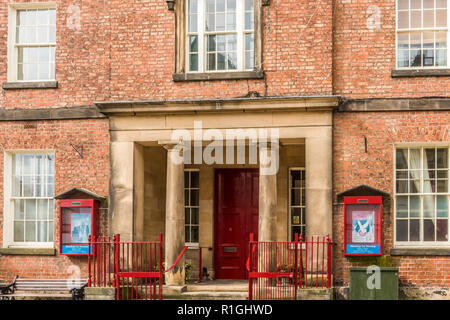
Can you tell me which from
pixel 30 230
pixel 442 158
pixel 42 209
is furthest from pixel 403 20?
pixel 30 230

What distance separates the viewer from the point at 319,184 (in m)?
12.7

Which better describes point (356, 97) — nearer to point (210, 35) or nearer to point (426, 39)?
point (426, 39)

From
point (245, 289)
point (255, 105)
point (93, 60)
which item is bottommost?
point (245, 289)

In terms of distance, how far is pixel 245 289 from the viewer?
1302cm

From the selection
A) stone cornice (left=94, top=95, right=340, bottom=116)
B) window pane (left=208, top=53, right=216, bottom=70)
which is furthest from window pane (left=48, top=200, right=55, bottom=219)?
window pane (left=208, top=53, right=216, bottom=70)

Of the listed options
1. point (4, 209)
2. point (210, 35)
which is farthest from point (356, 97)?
point (4, 209)

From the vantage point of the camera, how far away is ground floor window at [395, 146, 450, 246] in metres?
12.8

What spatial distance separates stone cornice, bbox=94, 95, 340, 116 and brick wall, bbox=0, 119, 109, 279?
2.40ft

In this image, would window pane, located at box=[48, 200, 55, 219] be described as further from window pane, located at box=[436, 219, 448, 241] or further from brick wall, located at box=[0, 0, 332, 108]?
window pane, located at box=[436, 219, 448, 241]

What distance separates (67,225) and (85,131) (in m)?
2.10

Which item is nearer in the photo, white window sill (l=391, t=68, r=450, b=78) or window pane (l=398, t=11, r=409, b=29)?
white window sill (l=391, t=68, r=450, b=78)

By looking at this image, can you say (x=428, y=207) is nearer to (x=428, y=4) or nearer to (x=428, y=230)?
(x=428, y=230)

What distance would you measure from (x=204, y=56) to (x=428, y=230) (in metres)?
5.96

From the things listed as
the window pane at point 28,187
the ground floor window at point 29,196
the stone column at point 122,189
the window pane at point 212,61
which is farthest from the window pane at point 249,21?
the window pane at point 28,187
